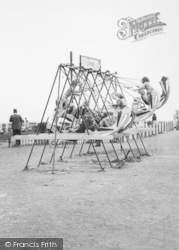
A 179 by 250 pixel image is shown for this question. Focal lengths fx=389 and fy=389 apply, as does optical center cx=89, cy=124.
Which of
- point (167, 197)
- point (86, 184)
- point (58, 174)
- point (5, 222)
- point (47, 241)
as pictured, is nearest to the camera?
point (47, 241)

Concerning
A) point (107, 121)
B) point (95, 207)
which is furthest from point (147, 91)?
point (95, 207)

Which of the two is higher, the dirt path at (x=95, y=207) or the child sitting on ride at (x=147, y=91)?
the child sitting on ride at (x=147, y=91)

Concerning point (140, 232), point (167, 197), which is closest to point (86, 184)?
point (167, 197)

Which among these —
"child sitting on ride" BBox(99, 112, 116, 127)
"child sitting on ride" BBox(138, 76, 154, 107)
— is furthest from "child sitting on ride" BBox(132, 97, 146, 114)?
"child sitting on ride" BBox(99, 112, 116, 127)

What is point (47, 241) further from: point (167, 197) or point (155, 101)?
point (155, 101)

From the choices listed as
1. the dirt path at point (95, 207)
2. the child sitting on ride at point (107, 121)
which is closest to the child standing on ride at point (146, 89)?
the child sitting on ride at point (107, 121)

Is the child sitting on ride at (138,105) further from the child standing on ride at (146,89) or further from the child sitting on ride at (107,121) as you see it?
the child sitting on ride at (107,121)

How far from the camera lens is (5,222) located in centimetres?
532

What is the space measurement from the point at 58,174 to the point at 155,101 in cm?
689

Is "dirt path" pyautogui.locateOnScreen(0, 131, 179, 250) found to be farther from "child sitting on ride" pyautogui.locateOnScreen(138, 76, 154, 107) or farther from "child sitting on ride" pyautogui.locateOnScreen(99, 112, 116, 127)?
"child sitting on ride" pyautogui.locateOnScreen(138, 76, 154, 107)

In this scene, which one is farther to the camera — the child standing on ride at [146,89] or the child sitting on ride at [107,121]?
the child standing on ride at [146,89]

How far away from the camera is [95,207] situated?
6.12 metres

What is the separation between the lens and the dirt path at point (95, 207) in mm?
4645

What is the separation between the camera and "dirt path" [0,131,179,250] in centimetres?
464
